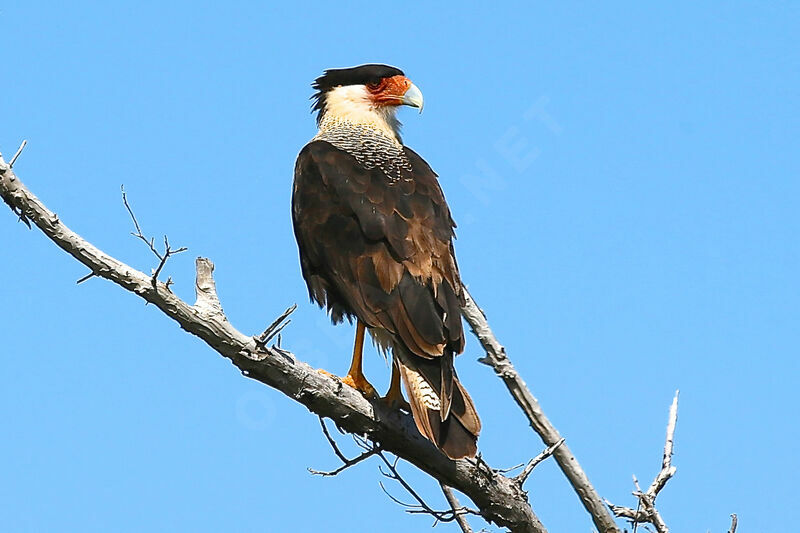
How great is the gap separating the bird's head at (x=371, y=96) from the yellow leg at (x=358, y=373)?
149cm

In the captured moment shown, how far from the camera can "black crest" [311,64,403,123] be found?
5902mm

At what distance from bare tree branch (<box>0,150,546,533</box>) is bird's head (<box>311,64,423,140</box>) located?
215 cm

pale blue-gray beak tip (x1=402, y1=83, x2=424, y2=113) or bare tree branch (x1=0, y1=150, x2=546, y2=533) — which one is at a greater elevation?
pale blue-gray beak tip (x1=402, y1=83, x2=424, y2=113)

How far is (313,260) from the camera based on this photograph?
475 cm

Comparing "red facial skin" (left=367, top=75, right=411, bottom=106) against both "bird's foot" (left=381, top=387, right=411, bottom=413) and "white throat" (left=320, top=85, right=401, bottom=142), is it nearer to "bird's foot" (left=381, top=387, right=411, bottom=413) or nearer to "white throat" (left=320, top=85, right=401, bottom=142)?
"white throat" (left=320, top=85, right=401, bottom=142)

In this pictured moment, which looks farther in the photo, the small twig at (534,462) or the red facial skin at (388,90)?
the red facial skin at (388,90)

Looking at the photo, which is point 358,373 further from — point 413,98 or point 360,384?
point 413,98

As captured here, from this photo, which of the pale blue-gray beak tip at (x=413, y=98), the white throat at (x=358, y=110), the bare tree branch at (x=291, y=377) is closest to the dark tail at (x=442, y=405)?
the bare tree branch at (x=291, y=377)

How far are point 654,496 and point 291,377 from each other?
1.54 m

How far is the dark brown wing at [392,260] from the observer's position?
4.14 metres

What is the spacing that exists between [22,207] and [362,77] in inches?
113

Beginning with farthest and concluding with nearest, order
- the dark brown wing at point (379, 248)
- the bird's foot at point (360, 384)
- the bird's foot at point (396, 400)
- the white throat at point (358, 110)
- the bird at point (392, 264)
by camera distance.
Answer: the white throat at point (358, 110), the bird's foot at point (360, 384), the bird's foot at point (396, 400), the dark brown wing at point (379, 248), the bird at point (392, 264)

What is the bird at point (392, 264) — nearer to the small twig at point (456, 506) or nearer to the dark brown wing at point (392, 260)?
the dark brown wing at point (392, 260)

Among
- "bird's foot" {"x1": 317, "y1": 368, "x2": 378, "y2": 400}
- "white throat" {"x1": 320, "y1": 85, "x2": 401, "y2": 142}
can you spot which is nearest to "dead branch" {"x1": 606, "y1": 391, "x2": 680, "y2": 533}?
"bird's foot" {"x1": 317, "y1": 368, "x2": 378, "y2": 400}
